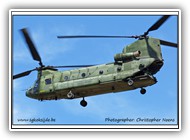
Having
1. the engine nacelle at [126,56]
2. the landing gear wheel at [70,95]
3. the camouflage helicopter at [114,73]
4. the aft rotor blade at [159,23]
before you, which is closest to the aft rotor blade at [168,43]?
the camouflage helicopter at [114,73]

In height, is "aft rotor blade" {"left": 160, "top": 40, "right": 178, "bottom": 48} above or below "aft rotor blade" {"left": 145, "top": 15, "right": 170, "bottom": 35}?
below

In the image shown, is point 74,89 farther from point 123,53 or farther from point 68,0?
point 68,0

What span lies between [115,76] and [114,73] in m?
0.09

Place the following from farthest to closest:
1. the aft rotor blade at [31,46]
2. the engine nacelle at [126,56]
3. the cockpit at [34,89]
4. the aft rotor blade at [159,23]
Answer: the cockpit at [34,89]
the engine nacelle at [126,56]
the aft rotor blade at [31,46]
the aft rotor blade at [159,23]

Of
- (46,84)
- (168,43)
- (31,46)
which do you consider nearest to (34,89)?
(46,84)

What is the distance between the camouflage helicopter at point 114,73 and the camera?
12.5 meters

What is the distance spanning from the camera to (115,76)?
12883 mm

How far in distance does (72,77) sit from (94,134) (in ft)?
7.41

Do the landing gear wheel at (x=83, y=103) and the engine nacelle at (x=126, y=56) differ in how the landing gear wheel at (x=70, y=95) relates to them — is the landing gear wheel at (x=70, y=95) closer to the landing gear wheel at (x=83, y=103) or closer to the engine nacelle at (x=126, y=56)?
the landing gear wheel at (x=83, y=103)

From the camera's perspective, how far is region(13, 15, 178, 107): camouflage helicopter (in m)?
12.5

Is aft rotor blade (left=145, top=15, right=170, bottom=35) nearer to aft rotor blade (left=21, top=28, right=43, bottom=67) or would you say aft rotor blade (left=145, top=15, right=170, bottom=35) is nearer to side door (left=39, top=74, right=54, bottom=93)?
aft rotor blade (left=21, top=28, right=43, bottom=67)

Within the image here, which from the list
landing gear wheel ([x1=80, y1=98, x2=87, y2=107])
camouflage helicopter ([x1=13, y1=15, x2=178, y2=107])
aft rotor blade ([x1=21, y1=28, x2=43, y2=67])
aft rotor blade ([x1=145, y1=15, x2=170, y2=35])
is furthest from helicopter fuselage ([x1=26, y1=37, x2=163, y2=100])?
aft rotor blade ([x1=21, y1=28, x2=43, y2=67])

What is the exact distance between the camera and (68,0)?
1205cm
